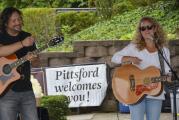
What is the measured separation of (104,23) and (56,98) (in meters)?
5.87

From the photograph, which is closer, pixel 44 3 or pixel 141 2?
pixel 141 2

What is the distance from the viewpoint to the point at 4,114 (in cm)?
564

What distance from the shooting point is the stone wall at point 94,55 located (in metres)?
10.1

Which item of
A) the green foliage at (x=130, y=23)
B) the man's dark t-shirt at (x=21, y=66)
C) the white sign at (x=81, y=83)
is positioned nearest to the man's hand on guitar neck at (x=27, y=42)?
the man's dark t-shirt at (x=21, y=66)

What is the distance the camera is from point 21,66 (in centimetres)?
571

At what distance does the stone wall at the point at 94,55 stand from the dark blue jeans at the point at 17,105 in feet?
15.0

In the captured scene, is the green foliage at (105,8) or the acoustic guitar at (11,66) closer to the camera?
the acoustic guitar at (11,66)

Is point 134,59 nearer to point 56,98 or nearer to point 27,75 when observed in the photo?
point 27,75

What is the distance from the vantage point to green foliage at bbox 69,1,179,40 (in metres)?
11.4

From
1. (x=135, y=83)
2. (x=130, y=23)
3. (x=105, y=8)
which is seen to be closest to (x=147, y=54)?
(x=135, y=83)

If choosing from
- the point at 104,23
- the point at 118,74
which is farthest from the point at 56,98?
the point at 104,23

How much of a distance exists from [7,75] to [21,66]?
6.5 inches

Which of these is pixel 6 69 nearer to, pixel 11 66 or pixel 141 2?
pixel 11 66

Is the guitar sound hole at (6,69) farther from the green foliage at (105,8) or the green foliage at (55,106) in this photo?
the green foliage at (105,8)
